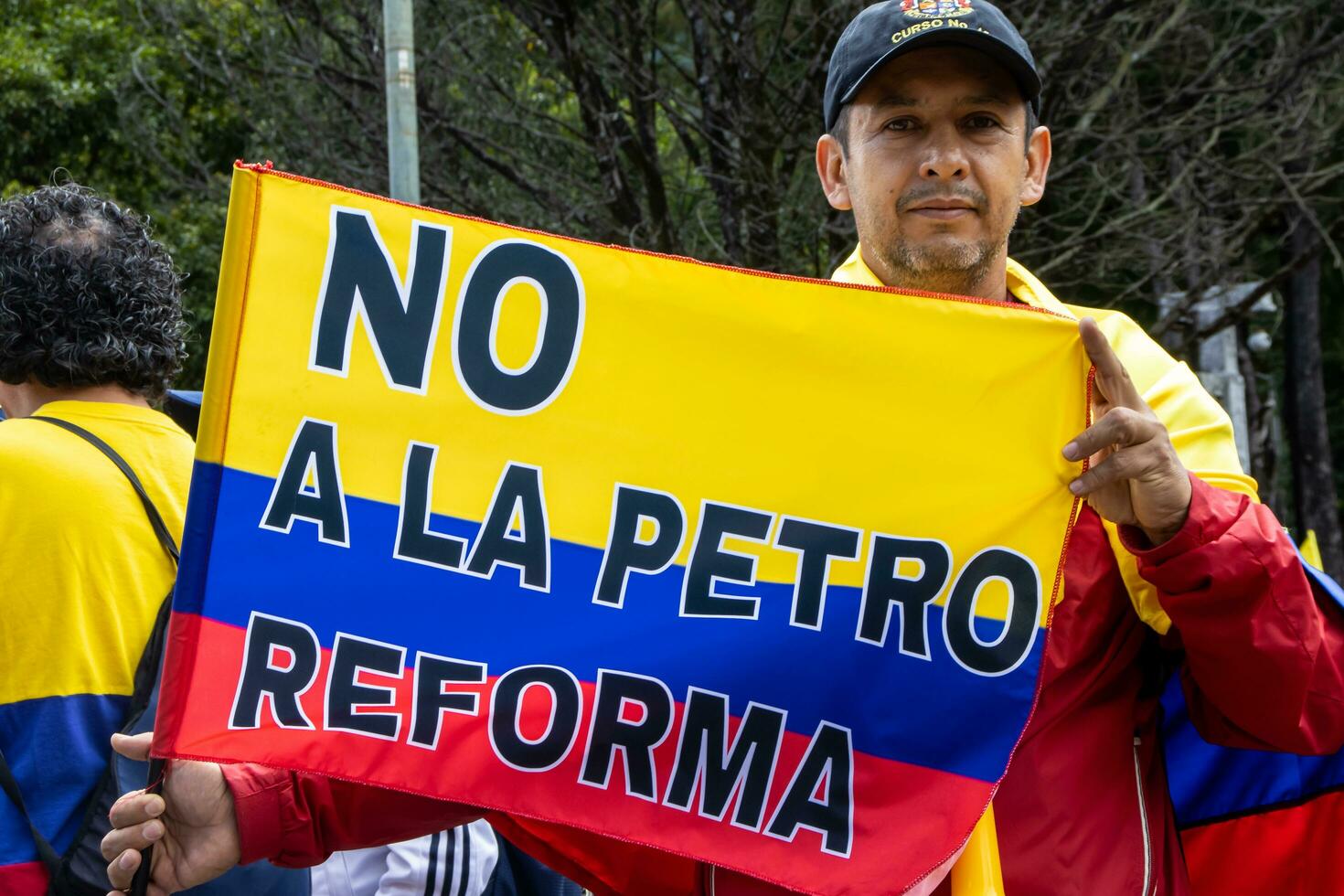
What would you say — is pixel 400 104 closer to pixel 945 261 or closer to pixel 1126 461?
pixel 945 261

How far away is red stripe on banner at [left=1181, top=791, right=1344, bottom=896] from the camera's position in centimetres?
230

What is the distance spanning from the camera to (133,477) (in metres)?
2.63

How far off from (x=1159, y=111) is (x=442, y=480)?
7863 mm

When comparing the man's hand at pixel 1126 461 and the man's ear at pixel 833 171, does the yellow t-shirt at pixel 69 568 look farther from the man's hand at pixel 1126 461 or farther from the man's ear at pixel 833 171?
the man's hand at pixel 1126 461

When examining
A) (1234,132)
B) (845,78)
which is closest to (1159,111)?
(1234,132)

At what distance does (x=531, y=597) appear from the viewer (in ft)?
6.51

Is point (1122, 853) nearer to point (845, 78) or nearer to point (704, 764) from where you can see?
point (704, 764)

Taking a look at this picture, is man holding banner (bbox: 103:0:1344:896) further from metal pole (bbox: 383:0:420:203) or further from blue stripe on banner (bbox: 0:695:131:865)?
metal pole (bbox: 383:0:420:203)

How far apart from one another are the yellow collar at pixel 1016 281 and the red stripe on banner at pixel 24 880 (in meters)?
1.55

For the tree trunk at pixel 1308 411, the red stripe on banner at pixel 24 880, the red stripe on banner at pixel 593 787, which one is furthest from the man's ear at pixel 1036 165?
the tree trunk at pixel 1308 411

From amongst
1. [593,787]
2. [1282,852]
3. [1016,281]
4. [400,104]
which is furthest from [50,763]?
[400,104]

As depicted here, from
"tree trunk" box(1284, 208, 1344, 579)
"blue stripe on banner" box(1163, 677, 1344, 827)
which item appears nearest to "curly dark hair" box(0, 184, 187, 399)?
"blue stripe on banner" box(1163, 677, 1344, 827)

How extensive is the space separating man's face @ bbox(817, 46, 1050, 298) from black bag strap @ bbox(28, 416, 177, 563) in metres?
1.28

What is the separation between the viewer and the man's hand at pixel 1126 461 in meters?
1.80
